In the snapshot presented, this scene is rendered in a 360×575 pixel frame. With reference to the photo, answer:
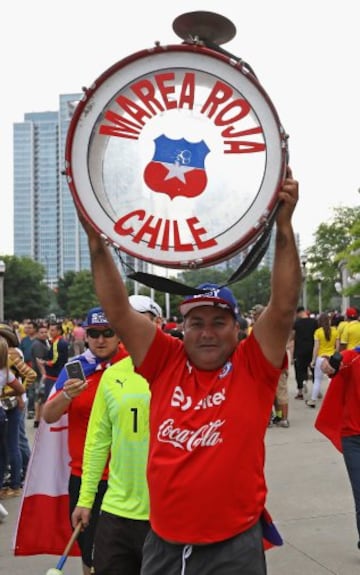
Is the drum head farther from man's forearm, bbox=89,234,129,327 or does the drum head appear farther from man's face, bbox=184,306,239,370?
man's face, bbox=184,306,239,370

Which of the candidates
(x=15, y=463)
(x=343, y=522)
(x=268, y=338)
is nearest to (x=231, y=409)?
(x=268, y=338)

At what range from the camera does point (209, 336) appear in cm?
275

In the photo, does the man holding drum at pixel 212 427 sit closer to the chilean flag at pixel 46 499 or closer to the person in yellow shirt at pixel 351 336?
the chilean flag at pixel 46 499

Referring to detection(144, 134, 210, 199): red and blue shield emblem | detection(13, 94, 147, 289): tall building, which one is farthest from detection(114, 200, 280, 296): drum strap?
detection(13, 94, 147, 289): tall building

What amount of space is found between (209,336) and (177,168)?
0.70 meters

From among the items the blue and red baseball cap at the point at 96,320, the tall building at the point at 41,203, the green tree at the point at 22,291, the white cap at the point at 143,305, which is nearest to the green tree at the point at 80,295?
the green tree at the point at 22,291

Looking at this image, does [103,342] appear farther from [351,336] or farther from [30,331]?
[30,331]

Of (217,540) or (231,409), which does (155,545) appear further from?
(231,409)

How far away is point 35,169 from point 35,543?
99.7 metres

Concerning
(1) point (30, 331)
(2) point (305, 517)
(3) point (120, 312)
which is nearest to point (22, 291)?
(1) point (30, 331)

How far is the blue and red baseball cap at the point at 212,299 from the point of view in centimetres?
277

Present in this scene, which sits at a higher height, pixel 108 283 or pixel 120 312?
pixel 108 283

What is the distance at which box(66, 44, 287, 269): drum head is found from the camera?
91.6 inches

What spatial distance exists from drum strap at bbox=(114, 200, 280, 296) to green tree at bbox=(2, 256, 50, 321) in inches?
2656
